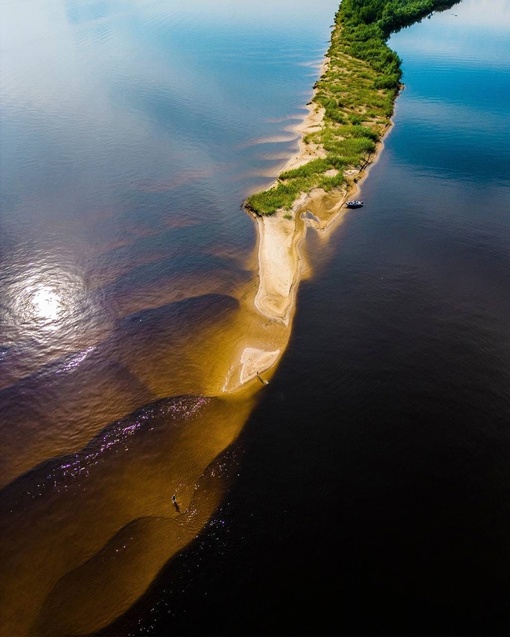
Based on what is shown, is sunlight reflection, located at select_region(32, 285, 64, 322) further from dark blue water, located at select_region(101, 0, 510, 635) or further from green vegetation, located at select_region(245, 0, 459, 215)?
green vegetation, located at select_region(245, 0, 459, 215)

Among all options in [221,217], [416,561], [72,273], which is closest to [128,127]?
[221,217]

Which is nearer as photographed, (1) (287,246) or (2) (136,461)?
(2) (136,461)

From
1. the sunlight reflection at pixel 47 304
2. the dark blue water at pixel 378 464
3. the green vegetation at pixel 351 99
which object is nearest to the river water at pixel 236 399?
the dark blue water at pixel 378 464

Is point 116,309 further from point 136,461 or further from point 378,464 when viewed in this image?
point 378,464

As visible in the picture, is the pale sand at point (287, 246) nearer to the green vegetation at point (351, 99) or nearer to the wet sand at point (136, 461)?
the wet sand at point (136, 461)

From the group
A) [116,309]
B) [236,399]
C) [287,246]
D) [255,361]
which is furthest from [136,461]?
[287,246]

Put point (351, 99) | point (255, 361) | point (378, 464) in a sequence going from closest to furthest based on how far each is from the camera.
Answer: point (378, 464) < point (255, 361) < point (351, 99)

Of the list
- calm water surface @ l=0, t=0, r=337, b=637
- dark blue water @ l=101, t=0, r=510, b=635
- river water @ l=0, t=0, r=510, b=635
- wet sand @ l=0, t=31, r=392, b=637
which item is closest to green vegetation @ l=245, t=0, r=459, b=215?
river water @ l=0, t=0, r=510, b=635
